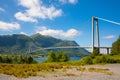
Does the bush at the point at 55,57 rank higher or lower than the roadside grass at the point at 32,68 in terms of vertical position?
higher

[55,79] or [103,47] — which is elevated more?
[103,47]

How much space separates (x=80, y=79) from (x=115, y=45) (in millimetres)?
55665

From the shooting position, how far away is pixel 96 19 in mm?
87188

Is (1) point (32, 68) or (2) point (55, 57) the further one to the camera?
(2) point (55, 57)

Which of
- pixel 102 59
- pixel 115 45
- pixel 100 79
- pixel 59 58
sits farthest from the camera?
pixel 115 45

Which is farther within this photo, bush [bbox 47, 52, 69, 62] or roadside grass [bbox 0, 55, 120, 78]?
bush [bbox 47, 52, 69, 62]

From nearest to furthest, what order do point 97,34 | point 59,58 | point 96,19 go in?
1. point 59,58
2. point 97,34
3. point 96,19

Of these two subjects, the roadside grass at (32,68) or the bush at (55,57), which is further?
the bush at (55,57)

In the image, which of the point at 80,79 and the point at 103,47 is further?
the point at 103,47

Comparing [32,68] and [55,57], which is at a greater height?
[55,57]

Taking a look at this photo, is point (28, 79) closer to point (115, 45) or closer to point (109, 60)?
point (109, 60)

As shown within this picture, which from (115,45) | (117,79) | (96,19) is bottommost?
(117,79)

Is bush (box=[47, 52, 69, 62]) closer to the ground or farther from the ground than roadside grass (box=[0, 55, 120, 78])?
farther from the ground

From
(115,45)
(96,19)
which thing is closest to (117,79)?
(115,45)
